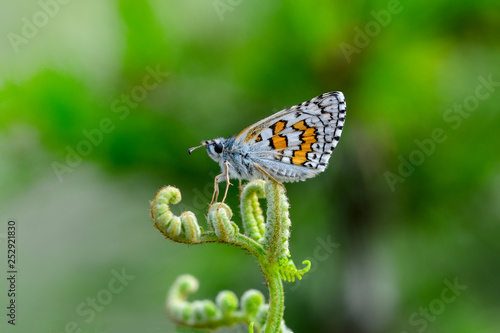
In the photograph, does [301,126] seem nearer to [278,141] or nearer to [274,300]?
[278,141]

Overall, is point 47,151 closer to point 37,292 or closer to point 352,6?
point 37,292

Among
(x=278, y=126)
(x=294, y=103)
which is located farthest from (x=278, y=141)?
(x=294, y=103)

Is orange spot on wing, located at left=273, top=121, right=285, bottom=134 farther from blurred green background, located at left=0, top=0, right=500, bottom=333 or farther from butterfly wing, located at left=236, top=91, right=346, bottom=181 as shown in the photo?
blurred green background, located at left=0, top=0, right=500, bottom=333

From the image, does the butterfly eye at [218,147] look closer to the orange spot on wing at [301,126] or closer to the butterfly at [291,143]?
the butterfly at [291,143]

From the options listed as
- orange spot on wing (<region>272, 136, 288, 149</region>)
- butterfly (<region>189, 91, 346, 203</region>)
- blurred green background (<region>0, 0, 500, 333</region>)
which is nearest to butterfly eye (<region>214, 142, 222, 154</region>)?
butterfly (<region>189, 91, 346, 203</region>)

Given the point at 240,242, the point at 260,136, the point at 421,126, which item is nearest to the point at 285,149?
the point at 260,136

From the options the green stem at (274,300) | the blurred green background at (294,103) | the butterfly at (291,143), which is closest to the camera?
the green stem at (274,300)

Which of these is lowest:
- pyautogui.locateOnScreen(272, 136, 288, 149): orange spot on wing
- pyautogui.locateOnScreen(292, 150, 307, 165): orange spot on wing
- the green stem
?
the green stem

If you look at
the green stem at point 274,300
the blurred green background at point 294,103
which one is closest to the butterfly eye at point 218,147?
the green stem at point 274,300

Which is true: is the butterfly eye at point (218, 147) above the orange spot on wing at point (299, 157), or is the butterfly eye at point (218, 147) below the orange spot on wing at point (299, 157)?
above
